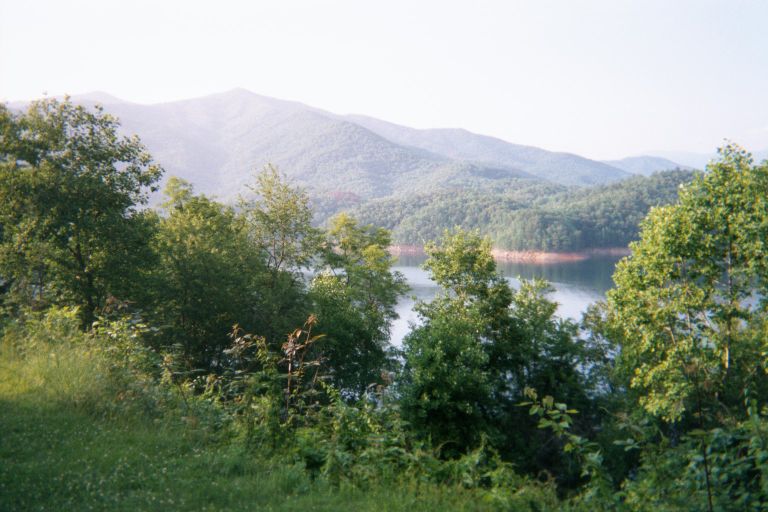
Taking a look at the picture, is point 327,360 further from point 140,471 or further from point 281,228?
point 140,471

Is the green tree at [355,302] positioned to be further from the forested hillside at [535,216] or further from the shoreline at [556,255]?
the shoreline at [556,255]

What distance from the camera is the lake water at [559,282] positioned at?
48194mm

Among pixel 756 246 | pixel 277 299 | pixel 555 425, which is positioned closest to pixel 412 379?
pixel 277 299

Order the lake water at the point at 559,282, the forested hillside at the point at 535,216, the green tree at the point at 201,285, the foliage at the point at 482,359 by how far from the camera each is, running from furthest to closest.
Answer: the forested hillside at the point at 535,216
the lake water at the point at 559,282
the green tree at the point at 201,285
the foliage at the point at 482,359

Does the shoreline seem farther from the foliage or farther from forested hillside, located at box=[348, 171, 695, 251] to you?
the foliage

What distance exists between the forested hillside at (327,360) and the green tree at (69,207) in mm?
58

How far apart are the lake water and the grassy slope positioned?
107 ft

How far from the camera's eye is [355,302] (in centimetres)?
2620

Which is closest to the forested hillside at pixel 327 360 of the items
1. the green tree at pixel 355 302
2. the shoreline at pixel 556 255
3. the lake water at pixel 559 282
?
the green tree at pixel 355 302

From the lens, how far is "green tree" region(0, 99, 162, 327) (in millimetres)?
12906

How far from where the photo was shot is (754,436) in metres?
3.15

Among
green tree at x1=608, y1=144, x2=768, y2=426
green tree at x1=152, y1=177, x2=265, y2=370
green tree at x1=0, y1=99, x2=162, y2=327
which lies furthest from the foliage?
green tree at x1=0, y1=99, x2=162, y2=327

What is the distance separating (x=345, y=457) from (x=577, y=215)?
114 meters

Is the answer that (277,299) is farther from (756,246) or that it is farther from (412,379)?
(756,246)
